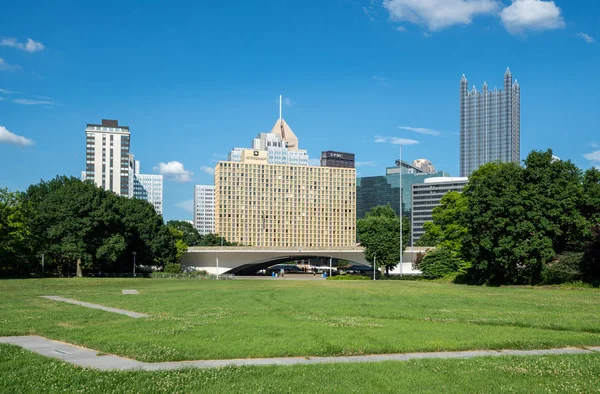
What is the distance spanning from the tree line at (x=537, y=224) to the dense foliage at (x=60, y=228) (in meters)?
48.7

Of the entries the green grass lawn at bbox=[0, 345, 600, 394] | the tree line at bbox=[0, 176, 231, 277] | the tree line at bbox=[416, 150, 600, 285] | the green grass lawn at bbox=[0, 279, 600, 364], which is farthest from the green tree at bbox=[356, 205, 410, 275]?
the green grass lawn at bbox=[0, 345, 600, 394]

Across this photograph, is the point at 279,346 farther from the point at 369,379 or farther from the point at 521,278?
the point at 521,278

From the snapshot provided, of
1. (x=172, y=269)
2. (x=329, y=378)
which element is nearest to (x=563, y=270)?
(x=329, y=378)

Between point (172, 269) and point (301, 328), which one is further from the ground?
point (301, 328)

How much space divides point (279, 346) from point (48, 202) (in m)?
70.6

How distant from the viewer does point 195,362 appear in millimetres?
13633

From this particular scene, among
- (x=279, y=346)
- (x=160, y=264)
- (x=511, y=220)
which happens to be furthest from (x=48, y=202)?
(x=279, y=346)

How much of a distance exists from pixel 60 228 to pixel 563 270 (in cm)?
5940

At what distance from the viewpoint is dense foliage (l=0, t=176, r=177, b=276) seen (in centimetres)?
6938

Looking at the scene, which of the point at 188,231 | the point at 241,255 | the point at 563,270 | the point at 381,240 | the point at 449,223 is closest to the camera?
the point at 563,270

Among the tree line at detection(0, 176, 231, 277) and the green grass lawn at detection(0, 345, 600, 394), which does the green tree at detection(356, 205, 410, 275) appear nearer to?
the tree line at detection(0, 176, 231, 277)

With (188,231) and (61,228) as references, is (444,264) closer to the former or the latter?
(61,228)

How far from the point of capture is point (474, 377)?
1197 centimetres

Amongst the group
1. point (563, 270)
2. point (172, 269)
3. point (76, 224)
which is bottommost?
point (172, 269)
